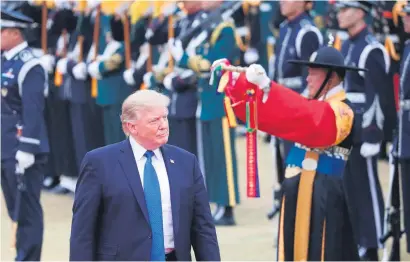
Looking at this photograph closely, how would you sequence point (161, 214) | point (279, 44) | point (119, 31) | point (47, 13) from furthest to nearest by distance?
point (47, 13) < point (119, 31) < point (279, 44) < point (161, 214)

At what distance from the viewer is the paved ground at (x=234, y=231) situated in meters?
8.68

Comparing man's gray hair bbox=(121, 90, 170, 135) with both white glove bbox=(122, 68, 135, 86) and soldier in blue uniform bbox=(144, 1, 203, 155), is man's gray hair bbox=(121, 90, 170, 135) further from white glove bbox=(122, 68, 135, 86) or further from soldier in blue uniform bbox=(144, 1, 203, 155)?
white glove bbox=(122, 68, 135, 86)

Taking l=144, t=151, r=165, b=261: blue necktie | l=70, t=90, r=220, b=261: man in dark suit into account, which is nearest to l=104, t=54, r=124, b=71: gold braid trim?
l=70, t=90, r=220, b=261: man in dark suit

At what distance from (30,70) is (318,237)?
7.54 feet

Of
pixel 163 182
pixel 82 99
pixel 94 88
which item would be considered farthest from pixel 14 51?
pixel 82 99

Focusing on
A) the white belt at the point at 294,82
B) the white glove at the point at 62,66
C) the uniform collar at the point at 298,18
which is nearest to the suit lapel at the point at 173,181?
the white belt at the point at 294,82

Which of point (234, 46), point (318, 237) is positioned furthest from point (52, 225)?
point (318, 237)

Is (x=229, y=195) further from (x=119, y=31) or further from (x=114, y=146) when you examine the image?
(x=114, y=146)

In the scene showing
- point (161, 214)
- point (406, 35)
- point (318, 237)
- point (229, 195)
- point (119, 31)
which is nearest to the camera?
point (161, 214)

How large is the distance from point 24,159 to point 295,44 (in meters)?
2.43

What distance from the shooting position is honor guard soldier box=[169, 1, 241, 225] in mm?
9555

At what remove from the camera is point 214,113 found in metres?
9.76

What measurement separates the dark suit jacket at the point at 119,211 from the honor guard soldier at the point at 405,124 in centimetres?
307

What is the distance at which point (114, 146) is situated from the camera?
17.5 ft
